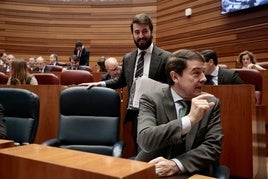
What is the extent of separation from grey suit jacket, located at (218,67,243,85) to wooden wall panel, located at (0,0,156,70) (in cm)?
493

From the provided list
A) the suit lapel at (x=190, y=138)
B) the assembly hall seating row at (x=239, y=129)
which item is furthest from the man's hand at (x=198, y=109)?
the assembly hall seating row at (x=239, y=129)

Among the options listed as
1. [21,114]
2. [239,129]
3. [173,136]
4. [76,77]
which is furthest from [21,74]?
[173,136]

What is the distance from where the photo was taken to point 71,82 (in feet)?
11.1

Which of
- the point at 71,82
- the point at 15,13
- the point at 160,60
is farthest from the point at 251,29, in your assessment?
the point at 15,13

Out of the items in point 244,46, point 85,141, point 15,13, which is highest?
point 15,13

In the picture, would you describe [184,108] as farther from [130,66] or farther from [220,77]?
[220,77]

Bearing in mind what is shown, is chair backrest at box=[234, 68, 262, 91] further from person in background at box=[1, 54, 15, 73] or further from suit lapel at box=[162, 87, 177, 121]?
person in background at box=[1, 54, 15, 73]

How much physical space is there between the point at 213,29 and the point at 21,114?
4.33 meters

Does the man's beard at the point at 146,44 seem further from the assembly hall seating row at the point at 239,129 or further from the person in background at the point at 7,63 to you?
the person in background at the point at 7,63

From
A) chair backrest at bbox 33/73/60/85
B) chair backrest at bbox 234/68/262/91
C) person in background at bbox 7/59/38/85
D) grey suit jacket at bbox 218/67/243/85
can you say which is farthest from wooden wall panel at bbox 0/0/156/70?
grey suit jacket at bbox 218/67/243/85

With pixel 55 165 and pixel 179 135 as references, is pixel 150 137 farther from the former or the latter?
pixel 55 165

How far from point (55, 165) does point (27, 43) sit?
24.4 feet

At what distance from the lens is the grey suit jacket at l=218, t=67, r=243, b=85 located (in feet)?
8.20

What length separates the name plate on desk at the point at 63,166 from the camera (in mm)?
526
